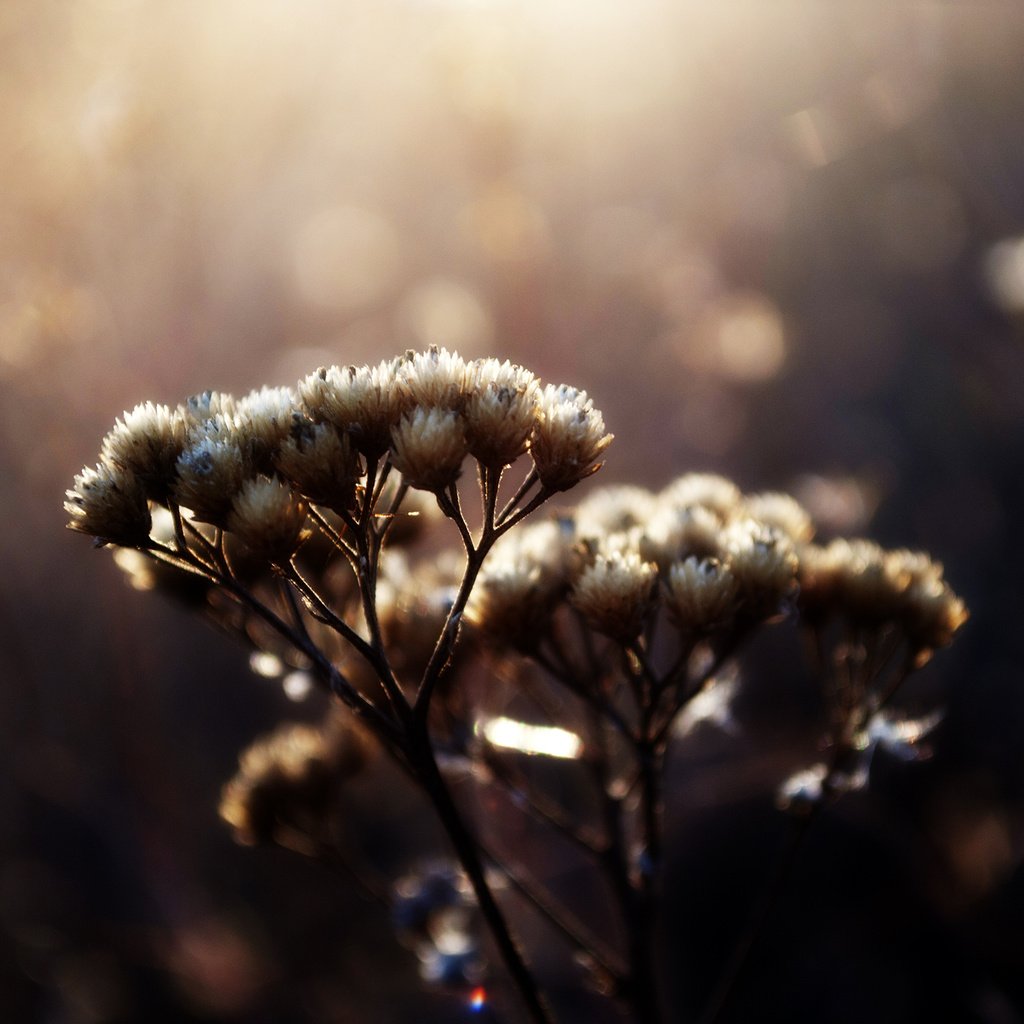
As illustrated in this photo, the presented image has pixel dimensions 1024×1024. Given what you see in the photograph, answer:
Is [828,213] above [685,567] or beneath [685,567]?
above

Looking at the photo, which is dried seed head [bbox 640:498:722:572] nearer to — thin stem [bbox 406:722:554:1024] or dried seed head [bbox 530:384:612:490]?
dried seed head [bbox 530:384:612:490]

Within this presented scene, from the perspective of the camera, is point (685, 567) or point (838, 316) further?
point (838, 316)

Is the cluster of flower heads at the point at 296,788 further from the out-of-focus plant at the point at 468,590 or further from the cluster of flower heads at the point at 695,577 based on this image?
the cluster of flower heads at the point at 695,577

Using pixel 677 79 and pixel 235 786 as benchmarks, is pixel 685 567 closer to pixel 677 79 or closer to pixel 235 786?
pixel 235 786

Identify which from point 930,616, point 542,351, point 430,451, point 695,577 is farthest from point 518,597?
point 542,351

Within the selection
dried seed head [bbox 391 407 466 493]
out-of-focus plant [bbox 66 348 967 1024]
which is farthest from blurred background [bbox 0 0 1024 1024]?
dried seed head [bbox 391 407 466 493]

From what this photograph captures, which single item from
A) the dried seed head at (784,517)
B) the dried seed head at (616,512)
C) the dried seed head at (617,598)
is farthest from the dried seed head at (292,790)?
the dried seed head at (784,517)

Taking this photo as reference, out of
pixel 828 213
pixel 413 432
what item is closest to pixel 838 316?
pixel 828 213
